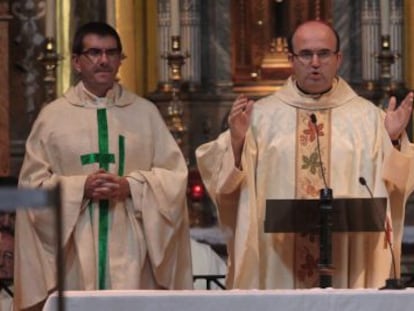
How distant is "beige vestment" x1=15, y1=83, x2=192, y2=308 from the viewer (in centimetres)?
664

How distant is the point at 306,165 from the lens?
22.3 feet

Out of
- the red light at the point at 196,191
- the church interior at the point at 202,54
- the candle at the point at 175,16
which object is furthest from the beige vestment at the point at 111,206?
the church interior at the point at 202,54

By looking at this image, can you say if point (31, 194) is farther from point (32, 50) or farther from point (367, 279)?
point (32, 50)

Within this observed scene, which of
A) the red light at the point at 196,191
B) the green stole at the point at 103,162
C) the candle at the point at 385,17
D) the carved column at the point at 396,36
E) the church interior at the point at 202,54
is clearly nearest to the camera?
the green stole at the point at 103,162

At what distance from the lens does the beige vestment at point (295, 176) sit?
6570mm

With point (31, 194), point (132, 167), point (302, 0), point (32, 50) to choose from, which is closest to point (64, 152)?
point (132, 167)

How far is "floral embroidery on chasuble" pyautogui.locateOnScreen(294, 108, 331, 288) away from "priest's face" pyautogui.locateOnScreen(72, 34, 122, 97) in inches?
33.3

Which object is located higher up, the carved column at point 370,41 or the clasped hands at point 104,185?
the carved column at point 370,41

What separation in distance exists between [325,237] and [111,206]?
103 centimetres

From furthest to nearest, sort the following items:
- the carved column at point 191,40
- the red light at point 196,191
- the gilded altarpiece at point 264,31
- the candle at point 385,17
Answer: the gilded altarpiece at point 264,31 < the carved column at point 191,40 < the red light at point 196,191 < the candle at point 385,17

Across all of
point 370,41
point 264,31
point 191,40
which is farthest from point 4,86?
point 370,41

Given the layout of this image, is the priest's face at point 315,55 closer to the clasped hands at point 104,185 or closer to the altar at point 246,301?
the clasped hands at point 104,185

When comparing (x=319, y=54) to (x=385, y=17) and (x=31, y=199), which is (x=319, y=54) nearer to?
(x=385, y=17)

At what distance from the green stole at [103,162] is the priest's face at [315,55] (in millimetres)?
823
